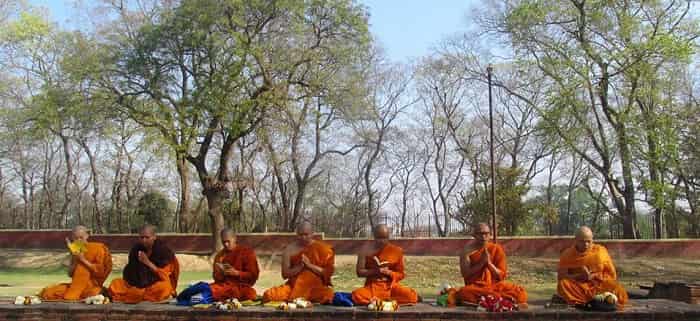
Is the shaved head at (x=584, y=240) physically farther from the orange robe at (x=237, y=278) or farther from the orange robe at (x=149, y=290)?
the orange robe at (x=149, y=290)

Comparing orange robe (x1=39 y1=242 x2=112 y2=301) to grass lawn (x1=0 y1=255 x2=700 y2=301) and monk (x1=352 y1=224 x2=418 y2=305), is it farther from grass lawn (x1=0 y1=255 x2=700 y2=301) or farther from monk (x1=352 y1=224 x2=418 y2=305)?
grass lawn (x1=0 y1=255 x2=700 y2=301)

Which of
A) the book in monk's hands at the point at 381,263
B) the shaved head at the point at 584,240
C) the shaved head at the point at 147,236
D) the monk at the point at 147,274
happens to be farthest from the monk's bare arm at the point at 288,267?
the shaved head at the point at 584,240

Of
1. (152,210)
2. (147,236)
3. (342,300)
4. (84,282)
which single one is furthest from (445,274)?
(152,210)

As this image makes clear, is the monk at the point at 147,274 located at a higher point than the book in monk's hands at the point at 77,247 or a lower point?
lower

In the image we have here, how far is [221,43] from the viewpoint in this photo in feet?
67.3

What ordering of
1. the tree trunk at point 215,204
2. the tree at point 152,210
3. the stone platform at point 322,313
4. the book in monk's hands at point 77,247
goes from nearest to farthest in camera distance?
the stone platform at point 322,313
the book in monk's hands at point 77,247
the tree trunk at point 215,204
the tree at point 152,210

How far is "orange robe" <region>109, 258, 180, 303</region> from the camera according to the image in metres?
7.77

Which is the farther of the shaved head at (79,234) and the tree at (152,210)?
the tree at (152,210)

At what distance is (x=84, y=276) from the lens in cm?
808

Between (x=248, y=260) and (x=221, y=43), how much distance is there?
46.0 ft

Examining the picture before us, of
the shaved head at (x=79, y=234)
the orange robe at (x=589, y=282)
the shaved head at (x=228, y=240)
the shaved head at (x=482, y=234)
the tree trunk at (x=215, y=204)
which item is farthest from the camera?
the tree trunk at (x=215, y=204)

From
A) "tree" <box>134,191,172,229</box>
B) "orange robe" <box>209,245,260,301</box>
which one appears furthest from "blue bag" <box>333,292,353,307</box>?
"tree" <box>134,191,172,229</box>

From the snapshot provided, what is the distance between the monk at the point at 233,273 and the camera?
7.65 metres

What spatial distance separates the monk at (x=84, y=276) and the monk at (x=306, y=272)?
242cm
